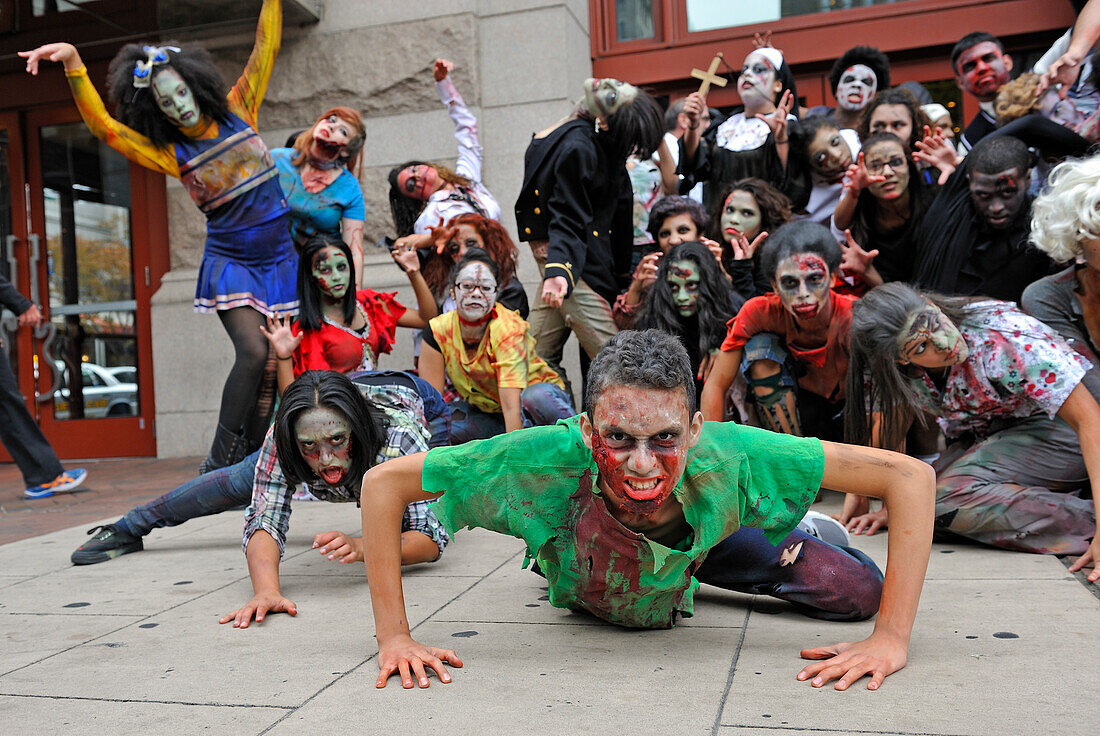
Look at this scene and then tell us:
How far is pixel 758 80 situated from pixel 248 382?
318cm

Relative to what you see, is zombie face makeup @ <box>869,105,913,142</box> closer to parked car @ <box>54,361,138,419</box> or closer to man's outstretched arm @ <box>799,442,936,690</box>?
man's outstretched arm @ <box>799,442,936,690</box>

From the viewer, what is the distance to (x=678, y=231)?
4.71 m

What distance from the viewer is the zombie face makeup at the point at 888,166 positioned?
175 inches

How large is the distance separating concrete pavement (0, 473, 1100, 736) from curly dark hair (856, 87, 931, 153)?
7.61ft

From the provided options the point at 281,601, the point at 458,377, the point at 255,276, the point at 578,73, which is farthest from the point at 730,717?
the point at 578,73

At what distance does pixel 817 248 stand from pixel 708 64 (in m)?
3.34

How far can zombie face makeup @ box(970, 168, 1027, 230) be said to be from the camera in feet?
12.9

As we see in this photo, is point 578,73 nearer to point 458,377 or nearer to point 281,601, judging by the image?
point 458,377

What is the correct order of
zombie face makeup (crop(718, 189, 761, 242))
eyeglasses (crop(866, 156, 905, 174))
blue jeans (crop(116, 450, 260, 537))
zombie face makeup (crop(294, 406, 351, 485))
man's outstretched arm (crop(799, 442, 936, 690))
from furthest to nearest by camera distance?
zombie face makeup (crop(718, 189, 761, 242)) → eyeglasses (crop(866, 156, 905, 174)) → blue jeans (crop(116, 450, 260, 537)) → zombie face makeup (crop(294, 406, 351, 485)) → man's outstretched arm (crop(799, 442, 936, 690))

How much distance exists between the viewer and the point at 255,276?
4809 mm

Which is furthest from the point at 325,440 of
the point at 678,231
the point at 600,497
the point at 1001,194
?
the point at 1001,194

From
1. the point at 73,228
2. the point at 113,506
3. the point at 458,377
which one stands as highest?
the point at 73,228

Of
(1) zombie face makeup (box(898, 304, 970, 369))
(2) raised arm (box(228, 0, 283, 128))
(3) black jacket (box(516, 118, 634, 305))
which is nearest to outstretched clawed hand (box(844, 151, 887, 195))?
(3) black jacket (box(516, 118, 634, 305))

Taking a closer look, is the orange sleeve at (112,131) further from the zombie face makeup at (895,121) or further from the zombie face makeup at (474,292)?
the zombie face makeup at (895,121)
